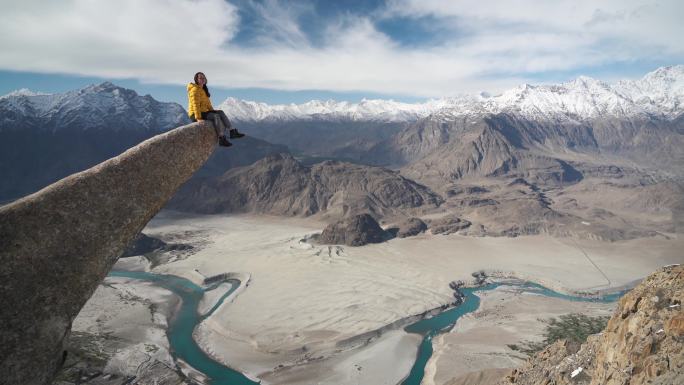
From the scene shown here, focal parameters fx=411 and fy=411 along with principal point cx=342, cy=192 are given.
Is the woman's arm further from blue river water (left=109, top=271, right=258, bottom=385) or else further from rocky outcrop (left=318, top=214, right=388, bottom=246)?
rocky outcrop (left=318, top=214, right=388, bottom=246)

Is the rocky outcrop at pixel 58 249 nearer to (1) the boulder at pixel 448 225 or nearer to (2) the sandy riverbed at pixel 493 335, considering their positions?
(2) the sandy riverbed at pixel 493 335

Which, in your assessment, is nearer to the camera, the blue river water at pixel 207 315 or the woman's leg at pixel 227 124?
the woman's leg at pixel 227 124

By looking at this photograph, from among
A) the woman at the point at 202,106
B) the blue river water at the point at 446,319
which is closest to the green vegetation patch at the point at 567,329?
the blue river water at the point at 446,319

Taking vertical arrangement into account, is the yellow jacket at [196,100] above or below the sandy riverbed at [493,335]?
above

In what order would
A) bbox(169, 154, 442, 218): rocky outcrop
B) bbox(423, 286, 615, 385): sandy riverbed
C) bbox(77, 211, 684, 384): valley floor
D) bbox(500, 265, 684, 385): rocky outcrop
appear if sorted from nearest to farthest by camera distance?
bbox(500, 265, 684, 385): rocky outcrop, bbox(423, 286, 615, 385): sandy riverbed, bbox(77, 211, 684, 384): valley floor, bbox(169, 154, 442, 218): rocky outcrop

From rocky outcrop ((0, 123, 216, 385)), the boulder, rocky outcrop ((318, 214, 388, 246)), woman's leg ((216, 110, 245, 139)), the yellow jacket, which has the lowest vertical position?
the boulder

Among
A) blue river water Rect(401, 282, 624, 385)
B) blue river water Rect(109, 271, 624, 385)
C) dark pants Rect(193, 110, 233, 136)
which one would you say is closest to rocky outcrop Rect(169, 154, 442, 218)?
blue river water Rect(401, 282, 624, 385)

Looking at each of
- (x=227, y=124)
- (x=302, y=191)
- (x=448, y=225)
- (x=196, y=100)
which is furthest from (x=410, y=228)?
(x=196, y=100)

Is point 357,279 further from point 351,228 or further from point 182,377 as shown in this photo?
point 182,377

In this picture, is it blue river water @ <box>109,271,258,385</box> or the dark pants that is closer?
the dark pants
